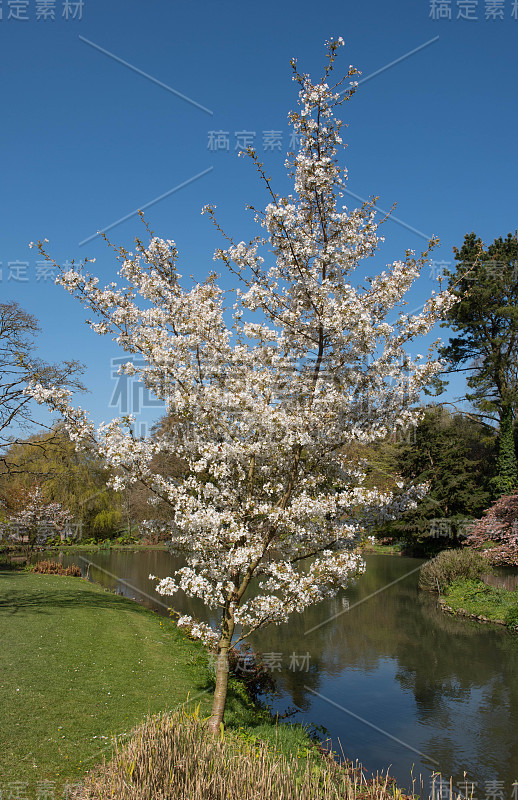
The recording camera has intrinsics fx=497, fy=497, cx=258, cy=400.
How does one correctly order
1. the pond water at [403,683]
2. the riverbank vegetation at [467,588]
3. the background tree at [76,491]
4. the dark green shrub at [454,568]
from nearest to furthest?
the pond water at [403,683]
the riverbank vegetation at [467,588]
the dark green shrub at [454,568]
the background tree at [76,491]

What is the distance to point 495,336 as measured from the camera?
2916cm

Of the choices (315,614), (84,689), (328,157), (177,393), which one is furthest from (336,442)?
(315,614)

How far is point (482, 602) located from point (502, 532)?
280 cm

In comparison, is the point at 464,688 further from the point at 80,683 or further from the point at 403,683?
the point at 80,683

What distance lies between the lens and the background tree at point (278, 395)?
19.4ft

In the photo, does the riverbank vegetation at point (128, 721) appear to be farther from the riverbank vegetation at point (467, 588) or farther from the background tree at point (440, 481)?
the background tree at point (440, 481)

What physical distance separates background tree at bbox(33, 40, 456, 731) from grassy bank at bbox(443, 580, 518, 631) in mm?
13916

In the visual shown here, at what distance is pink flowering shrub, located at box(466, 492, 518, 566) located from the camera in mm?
18750

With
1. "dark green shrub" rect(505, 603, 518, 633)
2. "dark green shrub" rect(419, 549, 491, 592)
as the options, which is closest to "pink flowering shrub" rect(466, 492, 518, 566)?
"dark green shrub" rect(419, 549, 491, 592)

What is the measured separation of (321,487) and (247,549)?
5.40ft

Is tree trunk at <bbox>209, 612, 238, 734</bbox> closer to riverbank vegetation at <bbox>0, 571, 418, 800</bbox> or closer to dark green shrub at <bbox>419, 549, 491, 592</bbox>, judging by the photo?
riverbank vegetation at <bbox>0, 571, 418, 800</bbox>

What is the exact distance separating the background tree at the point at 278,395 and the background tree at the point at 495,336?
23.0 m

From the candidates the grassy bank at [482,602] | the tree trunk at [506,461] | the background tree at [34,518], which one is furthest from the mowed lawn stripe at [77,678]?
the tree trunk at [506,461]

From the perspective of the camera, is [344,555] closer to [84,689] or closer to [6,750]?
[6,750]
